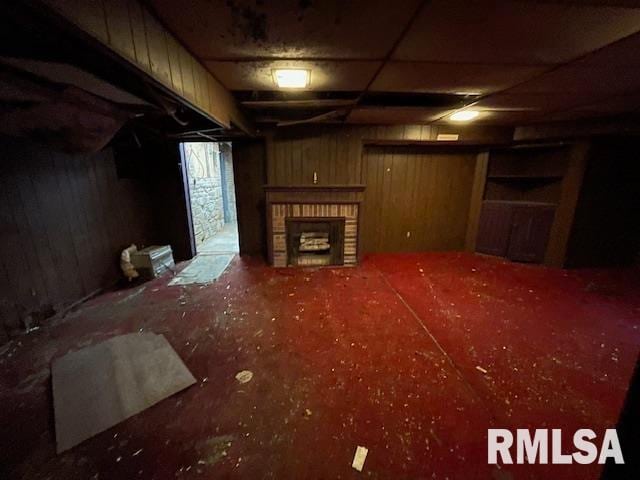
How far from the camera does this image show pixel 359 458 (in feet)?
4.19

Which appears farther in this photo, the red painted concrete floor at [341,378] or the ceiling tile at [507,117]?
the ceiling tile at [507,117]

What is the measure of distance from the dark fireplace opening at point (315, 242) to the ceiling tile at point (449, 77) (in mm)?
1939

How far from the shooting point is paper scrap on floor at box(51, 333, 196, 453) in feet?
4.76

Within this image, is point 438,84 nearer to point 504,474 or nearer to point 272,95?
point 272,95

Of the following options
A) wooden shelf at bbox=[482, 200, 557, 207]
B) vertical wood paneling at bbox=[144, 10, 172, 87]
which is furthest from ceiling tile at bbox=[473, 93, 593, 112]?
vertical wood paneling at bbox=[144, 10, 172, 87]

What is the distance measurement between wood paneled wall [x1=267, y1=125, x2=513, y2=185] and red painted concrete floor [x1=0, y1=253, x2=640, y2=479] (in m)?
1.68

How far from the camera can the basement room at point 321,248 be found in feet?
4.09

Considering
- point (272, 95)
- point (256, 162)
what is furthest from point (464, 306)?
point (256, 162)

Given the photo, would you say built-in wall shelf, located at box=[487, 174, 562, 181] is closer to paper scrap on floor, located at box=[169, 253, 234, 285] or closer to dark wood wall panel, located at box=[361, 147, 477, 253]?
dark wood wall panel, located at box=[361, 147, 477, 253]

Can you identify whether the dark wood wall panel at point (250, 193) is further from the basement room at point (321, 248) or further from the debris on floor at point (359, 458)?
the debris on floor at point (359, 458)

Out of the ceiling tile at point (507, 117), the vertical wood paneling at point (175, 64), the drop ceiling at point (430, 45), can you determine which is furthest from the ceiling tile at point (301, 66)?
the ceiling tile at point (507, 117)

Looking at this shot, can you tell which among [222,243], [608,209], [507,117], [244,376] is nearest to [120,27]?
[244,376]

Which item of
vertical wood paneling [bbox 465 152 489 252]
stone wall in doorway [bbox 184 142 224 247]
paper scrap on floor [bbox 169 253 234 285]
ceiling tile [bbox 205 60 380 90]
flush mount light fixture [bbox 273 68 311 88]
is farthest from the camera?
stone wall in doorway [bbox 184 142 224 247]

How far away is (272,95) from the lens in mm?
2740
